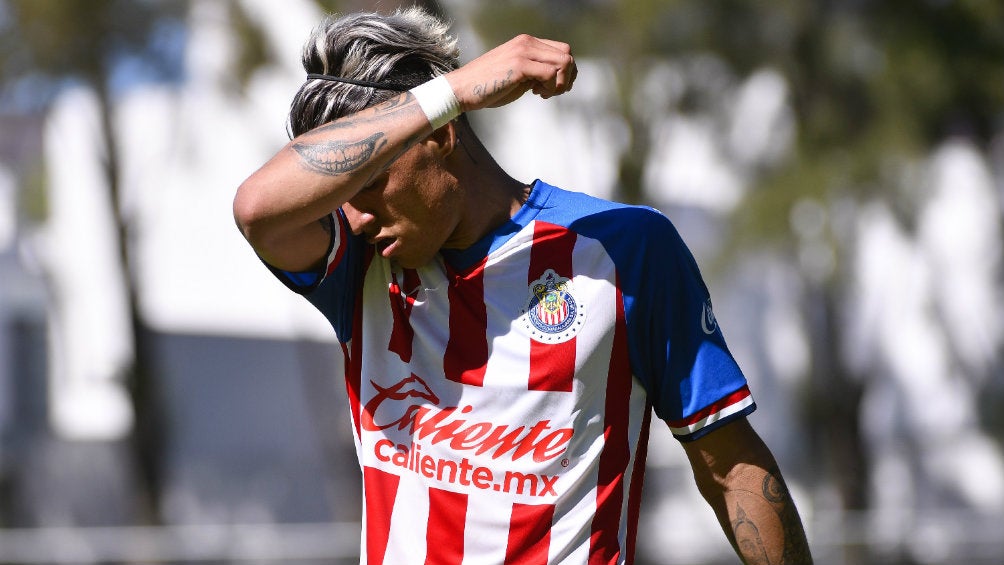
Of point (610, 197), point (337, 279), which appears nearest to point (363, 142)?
point (337, 279)

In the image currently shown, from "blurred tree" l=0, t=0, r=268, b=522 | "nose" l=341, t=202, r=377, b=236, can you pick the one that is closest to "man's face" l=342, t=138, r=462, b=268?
"nose" l=341, t=202, r=377, b=236

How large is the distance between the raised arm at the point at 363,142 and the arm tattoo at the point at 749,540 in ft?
3.06

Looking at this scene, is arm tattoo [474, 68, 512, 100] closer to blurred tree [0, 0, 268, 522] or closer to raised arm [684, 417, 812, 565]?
raised arm [684, 417, 812, 565]

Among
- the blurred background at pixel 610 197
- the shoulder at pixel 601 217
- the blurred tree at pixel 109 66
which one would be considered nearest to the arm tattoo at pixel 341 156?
the shoulder at pixel 601 217

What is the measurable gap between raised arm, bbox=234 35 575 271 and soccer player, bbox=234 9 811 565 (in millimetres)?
101

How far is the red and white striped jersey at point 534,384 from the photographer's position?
232 cm

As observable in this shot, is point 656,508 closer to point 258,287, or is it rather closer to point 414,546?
point 258,287

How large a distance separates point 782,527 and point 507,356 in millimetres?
648

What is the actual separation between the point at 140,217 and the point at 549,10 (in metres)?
5.50

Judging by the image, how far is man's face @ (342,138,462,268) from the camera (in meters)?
2.28

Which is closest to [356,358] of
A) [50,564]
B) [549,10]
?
[50,564]

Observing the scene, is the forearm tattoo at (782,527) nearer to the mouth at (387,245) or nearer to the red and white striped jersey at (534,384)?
the red and white striped jersey at (534,384)

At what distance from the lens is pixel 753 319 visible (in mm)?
15125

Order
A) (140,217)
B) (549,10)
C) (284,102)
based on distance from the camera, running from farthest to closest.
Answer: (284,102)
(140,217)
(549,10)
